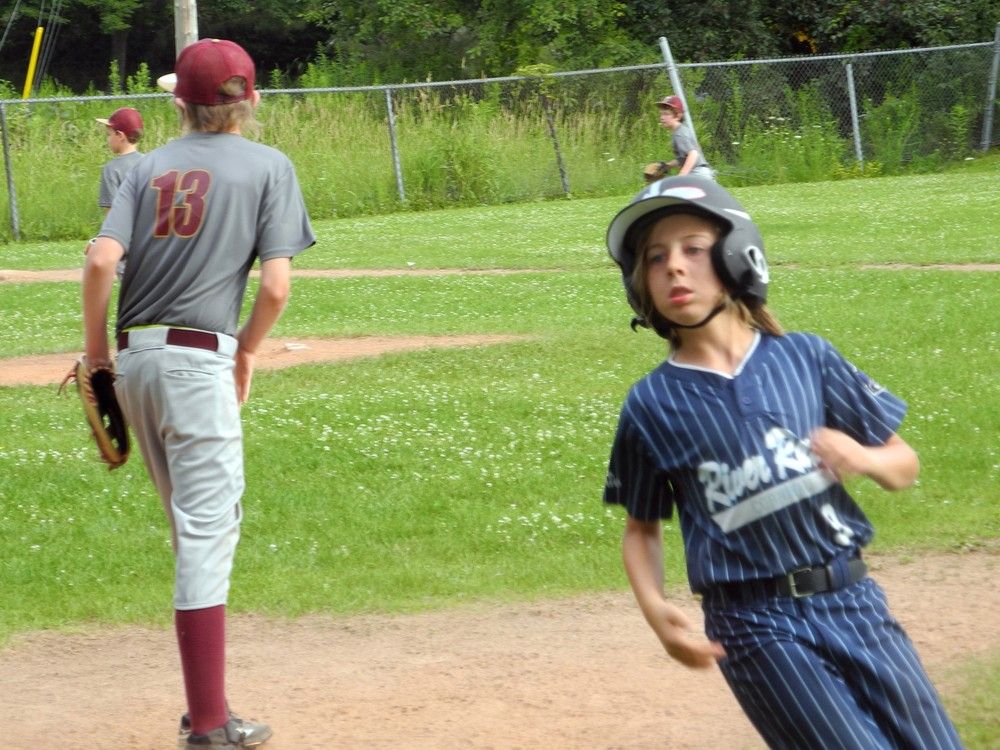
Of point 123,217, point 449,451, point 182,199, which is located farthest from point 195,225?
point 449,451

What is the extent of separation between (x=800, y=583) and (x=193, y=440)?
6.78 feet

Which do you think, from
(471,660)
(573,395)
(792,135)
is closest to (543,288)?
(573,395)

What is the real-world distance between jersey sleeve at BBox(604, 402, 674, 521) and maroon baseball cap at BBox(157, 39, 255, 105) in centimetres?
189

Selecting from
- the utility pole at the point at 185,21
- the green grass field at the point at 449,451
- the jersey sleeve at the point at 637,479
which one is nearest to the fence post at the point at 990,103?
the green grass field at the point at 449,451

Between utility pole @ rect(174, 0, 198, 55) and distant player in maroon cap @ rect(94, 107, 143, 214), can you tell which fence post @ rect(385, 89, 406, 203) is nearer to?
utility pole @ rect(174, 0, 198, 55)

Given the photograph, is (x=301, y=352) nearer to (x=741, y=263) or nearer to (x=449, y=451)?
(x=449, y=451)

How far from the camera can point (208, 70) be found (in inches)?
167

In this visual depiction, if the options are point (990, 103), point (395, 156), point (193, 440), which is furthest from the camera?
point (990, 103)

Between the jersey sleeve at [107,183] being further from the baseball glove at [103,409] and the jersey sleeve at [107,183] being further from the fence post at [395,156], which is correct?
the fence post at [395,156]

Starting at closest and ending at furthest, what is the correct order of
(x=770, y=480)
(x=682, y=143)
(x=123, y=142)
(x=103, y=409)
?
(x=770, y=480) < (x=103, y=409) < (x=123, y=142) < (x=682, y=143)

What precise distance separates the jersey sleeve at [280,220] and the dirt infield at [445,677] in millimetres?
1548

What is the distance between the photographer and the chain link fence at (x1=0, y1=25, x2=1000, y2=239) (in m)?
24.8

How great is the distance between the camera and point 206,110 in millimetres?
4320

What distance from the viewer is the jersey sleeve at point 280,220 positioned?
14.2ft
